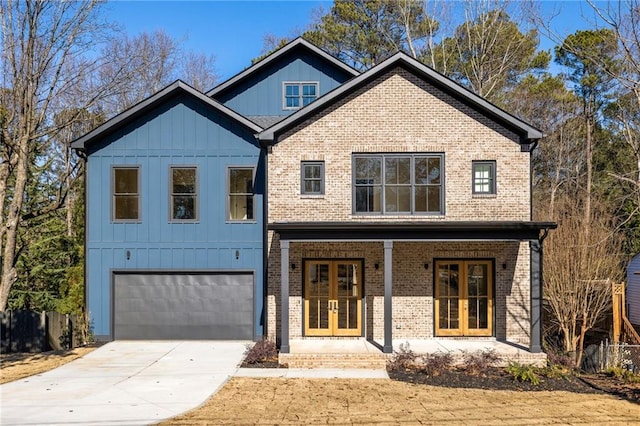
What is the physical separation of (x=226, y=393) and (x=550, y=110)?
89.7 feet

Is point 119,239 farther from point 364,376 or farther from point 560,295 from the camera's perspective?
point 560,295

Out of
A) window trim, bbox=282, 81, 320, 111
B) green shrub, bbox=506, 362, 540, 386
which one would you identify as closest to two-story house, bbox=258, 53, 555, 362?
green shrub, bbox=506, 362, 540, 386

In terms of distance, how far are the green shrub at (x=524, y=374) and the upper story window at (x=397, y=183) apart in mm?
4704

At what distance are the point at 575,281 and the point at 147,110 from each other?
13.5 metres

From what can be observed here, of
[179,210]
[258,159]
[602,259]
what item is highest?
[258,159]

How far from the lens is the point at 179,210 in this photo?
15.6 meters

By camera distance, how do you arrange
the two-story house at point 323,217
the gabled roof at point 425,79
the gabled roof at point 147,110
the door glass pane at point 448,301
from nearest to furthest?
1. the gabled roof at point 425,79
2. the two-story house at point 323,217
3. the door glass pane at point 448,301
4. the gabled roof at point 147,110

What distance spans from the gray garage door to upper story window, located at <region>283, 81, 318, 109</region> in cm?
659

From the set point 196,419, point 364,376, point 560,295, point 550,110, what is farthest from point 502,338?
point 550,110

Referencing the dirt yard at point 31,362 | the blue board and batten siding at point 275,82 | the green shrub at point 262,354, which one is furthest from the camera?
the blue board and batten siding at point 275,82

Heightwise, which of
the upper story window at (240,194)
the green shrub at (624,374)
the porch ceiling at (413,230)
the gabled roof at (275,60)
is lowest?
the green shrub at (624,374)

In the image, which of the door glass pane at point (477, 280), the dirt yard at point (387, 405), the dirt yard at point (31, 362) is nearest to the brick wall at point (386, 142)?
the door glass pane at point (477, 280)

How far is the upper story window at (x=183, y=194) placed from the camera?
15641mm

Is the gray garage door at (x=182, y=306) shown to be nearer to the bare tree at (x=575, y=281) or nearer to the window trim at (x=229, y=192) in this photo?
the window trim at (x=229, y=192)
